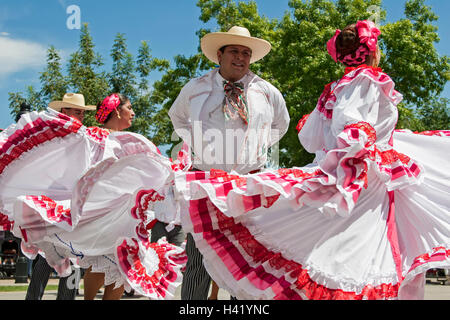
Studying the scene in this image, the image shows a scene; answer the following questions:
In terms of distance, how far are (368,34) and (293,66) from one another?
14.8 meters

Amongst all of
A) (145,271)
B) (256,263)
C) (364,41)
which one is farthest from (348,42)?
(145,271)

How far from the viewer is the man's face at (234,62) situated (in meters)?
4.66

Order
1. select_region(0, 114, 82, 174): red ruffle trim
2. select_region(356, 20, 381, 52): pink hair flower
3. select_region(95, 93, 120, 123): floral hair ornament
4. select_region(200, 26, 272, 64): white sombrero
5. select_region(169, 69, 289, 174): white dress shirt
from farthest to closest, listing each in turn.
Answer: select_region(95, 93, 120, 123): floral hair ornament
select_region(0, 114, 82, 174): red ruffle trim
select_region(200, 26, 272, 64): white sombrero
select_region(169, 69, 289, 174): white dress shirt
select_region(356, 20, 381, 52): pink hair flower

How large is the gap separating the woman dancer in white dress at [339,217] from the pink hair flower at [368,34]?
0.51 feet

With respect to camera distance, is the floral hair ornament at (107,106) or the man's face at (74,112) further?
the man's face at (74,112)

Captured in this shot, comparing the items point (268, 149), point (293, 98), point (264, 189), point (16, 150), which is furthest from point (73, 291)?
point (293, 98)

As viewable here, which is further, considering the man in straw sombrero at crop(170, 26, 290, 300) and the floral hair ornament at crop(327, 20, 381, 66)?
the man in straw sombrero at crop(170, 26, 290, 300)

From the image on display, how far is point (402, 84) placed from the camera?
1853cm

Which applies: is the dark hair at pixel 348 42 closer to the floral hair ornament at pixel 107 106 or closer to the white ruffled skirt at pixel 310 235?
the white ruffled skirt at pixel 310 235

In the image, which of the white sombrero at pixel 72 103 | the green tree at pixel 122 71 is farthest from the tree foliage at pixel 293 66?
the white sombrero at pixel 72 103

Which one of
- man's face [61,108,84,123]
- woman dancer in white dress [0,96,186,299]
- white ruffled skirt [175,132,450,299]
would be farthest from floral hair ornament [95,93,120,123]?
white ruffled skirt [175,132,450,299]

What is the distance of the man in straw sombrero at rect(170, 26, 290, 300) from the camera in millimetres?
4438

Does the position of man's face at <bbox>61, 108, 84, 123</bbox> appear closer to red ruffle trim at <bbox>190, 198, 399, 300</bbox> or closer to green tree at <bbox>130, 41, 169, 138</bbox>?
red ruffle trim at <bbox>190, 198, 399, 300</bbox>

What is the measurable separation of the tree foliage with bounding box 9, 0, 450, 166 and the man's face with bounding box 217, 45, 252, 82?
12078 millimetres
